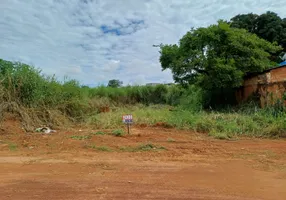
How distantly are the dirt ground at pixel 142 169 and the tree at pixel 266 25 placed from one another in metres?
16.1

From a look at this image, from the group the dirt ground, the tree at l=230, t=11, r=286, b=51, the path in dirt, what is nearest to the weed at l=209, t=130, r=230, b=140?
the dirt ground

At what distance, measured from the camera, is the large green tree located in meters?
11.9

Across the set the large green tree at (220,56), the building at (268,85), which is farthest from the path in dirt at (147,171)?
the large green tree at (220,56)

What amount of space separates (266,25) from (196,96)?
9.99 metres

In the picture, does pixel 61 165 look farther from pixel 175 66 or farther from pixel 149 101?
pixel 149 101

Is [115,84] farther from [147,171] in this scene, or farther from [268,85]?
[147,171]

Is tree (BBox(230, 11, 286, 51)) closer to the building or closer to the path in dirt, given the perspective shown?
the building

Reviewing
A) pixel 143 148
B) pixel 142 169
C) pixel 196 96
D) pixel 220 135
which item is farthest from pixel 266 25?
pixel 142 169

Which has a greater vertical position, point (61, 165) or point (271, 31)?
point (271, 31)

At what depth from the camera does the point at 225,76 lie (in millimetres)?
11688

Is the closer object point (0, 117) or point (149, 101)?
point (0, 117)

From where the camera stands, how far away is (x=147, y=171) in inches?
168

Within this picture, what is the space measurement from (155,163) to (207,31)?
9475mm

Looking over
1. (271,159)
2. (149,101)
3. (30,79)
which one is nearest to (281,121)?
(271,159)
